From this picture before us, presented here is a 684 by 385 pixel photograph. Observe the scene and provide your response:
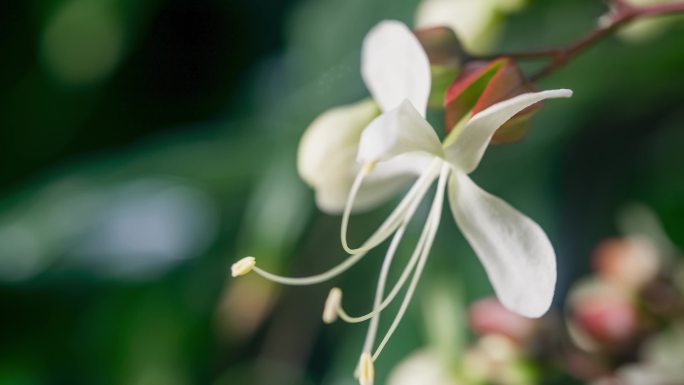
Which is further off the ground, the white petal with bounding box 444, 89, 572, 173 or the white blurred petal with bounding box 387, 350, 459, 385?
A: the white petal with bounding box 444, 89, 572, 173

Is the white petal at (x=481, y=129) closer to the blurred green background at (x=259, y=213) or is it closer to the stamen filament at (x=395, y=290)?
the stamen filament at (x=395, y=290)

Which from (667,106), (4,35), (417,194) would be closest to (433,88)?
(417,194)

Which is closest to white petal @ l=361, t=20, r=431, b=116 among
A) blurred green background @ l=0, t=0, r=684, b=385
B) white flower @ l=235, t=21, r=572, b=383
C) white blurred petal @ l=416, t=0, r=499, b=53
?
white flower @ l=235, t=21, r=572, b=383

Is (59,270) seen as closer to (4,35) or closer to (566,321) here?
(4,35)

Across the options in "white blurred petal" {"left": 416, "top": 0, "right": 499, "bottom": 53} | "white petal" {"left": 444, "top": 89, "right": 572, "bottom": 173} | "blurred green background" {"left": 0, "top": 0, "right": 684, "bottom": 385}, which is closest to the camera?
"white petal" {"left": 444, "top": 89, "right": 572, "bottom": 173}

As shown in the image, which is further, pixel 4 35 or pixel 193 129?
pixel 4 35

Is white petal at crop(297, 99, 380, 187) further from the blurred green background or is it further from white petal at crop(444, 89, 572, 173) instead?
the blurred green background
